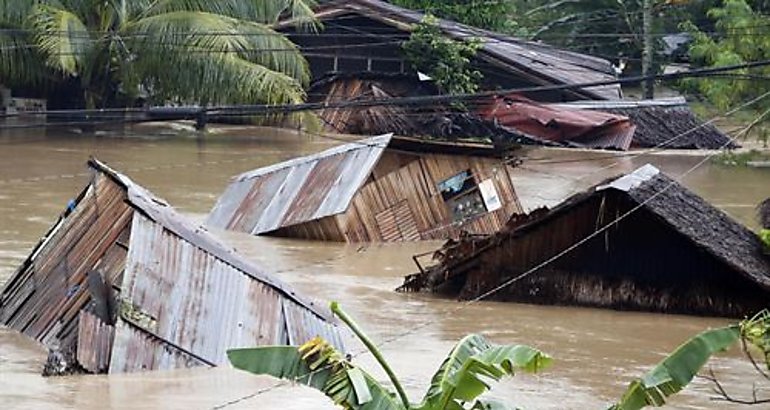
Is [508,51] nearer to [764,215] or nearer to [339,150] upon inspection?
[339,150]

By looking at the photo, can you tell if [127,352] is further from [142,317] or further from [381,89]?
[381,89]

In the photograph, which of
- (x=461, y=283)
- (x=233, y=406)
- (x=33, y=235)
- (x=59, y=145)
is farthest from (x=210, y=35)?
(x=233, y=406)

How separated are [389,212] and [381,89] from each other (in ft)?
50.9

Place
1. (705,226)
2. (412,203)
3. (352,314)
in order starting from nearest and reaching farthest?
(352,314), (705,226), (412,203)

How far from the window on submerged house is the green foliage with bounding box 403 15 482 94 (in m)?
13.6

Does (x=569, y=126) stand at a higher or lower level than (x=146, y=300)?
lower

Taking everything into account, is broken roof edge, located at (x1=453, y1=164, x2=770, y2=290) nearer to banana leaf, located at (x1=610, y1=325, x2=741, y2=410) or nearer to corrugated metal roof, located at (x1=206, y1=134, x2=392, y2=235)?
corrugated metal roof, located at (x1=206, y1=134, x2=392, y2=235)

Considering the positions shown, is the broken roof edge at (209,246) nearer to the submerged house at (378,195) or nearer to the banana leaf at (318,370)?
the banana leaf at (318,370)

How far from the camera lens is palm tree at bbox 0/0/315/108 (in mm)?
31484

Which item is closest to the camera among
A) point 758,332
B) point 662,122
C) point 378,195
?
point 758,332

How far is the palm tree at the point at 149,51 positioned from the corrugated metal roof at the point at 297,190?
24.1ft

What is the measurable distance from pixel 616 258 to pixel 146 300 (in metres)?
6.67

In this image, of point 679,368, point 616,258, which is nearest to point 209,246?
point 616,258

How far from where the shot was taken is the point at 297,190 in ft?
78.3
